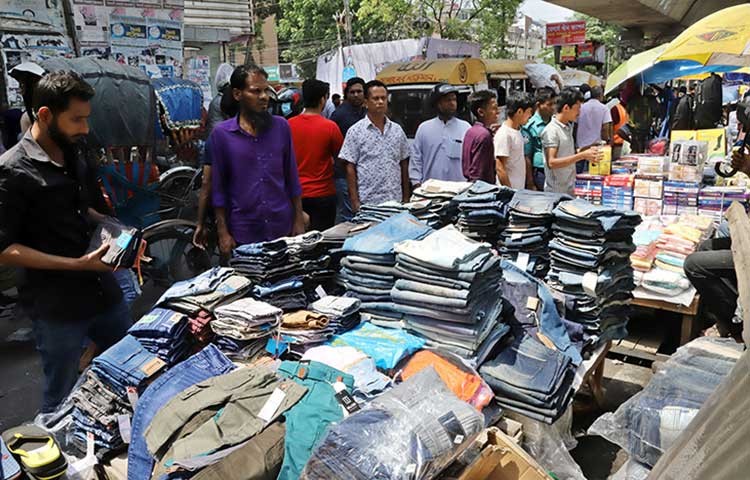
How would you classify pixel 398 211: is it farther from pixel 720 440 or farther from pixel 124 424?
pixel 720 440

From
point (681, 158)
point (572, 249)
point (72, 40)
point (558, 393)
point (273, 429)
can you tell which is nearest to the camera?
point (273, 429)

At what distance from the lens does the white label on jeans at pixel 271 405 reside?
80.6 inches

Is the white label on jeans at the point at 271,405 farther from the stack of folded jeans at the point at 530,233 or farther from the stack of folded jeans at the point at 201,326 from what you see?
the stack of folded jeans at the point at 530,233

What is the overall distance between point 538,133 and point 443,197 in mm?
2938

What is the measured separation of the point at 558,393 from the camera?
8.56 feet

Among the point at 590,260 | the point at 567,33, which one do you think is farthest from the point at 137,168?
the point at 567,33

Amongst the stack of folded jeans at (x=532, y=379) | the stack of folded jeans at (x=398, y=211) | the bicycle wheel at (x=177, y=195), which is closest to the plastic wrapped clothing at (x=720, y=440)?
the stack of folded jeans at (x=532, y=379)

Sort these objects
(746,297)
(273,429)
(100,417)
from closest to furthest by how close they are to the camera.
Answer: (746,297) < (273,429) < (100,417)

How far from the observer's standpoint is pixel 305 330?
2.58m

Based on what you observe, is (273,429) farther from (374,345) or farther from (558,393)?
(558,393)

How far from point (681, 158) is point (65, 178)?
206 inches

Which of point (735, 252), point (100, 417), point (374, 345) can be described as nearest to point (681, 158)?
point (735, 252)

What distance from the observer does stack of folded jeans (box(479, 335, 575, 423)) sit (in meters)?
2.49

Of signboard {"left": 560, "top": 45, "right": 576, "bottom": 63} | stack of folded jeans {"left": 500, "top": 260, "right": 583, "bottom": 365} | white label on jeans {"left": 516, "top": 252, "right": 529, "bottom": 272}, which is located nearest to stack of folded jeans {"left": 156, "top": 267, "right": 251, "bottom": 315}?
stack of folded jeans {"left": 500, "top": 260, "right": 583, "bottom": 365}
